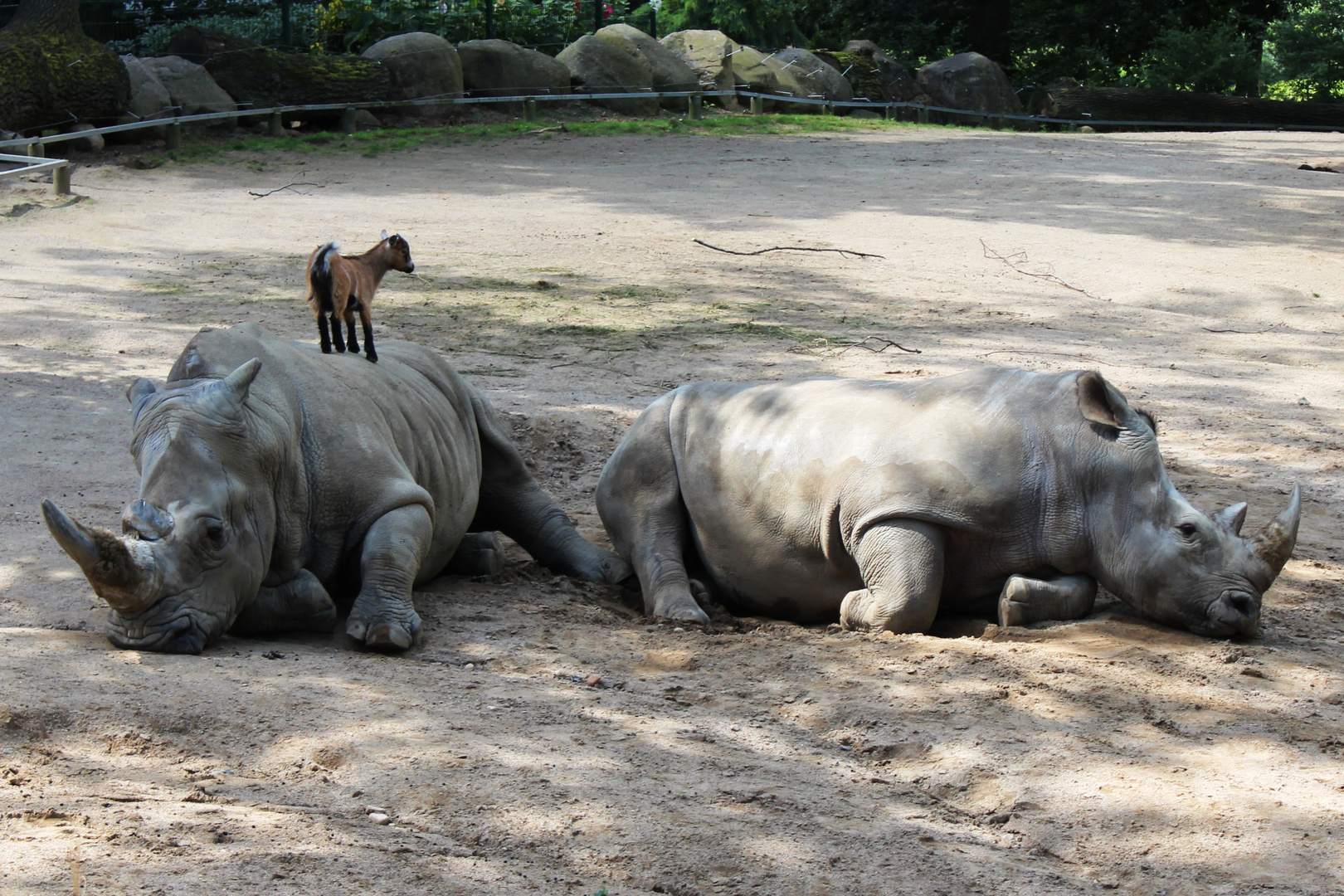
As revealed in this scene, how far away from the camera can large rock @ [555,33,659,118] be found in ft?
72.3

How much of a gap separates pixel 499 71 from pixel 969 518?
686 inches

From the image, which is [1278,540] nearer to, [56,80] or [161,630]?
[161,630]

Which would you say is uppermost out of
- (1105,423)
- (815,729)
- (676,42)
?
(676,42)

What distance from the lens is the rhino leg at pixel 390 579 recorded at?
482cm

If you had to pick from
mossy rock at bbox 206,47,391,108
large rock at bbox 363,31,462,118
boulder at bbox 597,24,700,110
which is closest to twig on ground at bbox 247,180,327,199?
mossy rock at bbox 206,47,391,108

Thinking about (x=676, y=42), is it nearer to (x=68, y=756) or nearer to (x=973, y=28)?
(x=973, y=28)

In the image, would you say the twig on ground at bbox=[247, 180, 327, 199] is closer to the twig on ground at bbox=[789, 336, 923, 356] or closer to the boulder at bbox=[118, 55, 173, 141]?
the boulder at bbox=[118, 55, 173, 141]

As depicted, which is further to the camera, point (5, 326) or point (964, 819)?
point (5, 326)

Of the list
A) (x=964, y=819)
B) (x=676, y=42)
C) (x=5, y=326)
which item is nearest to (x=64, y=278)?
(x=5, y=326)

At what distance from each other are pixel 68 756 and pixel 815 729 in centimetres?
206

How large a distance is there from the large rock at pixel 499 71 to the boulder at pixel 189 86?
13.1 feet

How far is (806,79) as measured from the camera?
2389 cm

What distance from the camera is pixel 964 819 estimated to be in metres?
3.67

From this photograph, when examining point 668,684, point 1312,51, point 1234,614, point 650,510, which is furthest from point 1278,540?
point 1312,51
